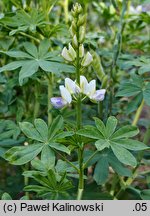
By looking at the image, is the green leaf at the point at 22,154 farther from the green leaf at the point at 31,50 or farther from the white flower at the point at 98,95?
the green leaf at the point at 31,50

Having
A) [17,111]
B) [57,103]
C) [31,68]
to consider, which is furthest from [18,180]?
[57,103]

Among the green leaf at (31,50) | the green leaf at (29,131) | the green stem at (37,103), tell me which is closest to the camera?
the green leaf at (29,131)

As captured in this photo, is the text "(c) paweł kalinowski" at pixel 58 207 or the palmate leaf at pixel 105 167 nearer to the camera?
the text "(c) paweł kalinowski" at pixel 58 207

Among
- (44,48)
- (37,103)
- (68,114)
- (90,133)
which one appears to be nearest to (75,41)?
(90,133)

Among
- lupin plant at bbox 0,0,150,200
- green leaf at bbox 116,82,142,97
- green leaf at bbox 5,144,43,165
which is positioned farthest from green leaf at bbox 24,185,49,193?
green leaf at bbox 116,82,142,97

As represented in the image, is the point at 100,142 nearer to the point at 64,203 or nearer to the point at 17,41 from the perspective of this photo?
the point at 64,203

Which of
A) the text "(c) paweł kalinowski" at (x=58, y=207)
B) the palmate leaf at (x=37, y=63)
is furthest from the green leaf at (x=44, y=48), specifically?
the text "(c) paweł kalinowski" at (x=58, y=207)
